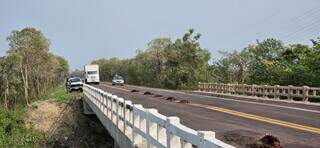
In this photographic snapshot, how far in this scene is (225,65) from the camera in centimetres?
9700

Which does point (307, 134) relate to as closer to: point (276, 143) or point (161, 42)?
point (276, 143)

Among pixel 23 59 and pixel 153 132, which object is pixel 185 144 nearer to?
pixel 153 132

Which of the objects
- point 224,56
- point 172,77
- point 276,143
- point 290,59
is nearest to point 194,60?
point 172,77

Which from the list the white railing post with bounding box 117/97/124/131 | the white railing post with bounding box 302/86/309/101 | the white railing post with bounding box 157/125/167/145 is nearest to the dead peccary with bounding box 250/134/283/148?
the white railing post with bounding box 157/125/167/145

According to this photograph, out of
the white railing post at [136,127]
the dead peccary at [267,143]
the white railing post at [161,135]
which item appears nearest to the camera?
the white railing post at [161,135]

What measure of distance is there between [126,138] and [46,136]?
27646 mm

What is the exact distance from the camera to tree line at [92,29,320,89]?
40469 millimetres

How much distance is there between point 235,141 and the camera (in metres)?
12.3

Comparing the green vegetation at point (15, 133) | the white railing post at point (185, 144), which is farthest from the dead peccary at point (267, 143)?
the green vegetation at point (15, 133)

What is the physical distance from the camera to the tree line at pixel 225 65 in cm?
4047

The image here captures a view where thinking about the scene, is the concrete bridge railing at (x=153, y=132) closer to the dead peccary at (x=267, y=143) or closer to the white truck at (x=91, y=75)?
the dead peccary at (x=267, y=143)

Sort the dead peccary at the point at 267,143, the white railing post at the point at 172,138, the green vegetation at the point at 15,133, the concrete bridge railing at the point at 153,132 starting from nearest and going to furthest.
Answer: the concrete bridge railing at the point at 153,132 < the white railing post at the point at 172,138 < the dead peccary at the point at 267,143 < the green vegetation at the point at 15,133

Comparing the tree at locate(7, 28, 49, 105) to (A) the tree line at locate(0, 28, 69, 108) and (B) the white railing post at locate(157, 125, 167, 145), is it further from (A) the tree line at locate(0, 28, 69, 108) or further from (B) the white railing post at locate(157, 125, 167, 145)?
(B) the white railing post at locate(157, 125, 167, 145)

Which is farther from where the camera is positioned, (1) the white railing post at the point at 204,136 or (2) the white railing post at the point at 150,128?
(2) the white railing post at the point at 150,128
